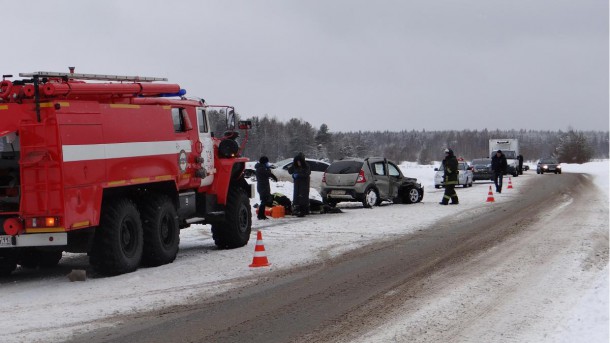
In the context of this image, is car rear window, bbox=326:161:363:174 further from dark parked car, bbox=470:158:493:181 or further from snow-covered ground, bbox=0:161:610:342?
dark parked car, bbox=470:158:493:181

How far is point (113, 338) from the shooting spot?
23.4 feet

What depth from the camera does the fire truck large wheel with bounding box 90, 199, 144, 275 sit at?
1073 cm

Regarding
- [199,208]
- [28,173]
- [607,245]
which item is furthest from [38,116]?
[607,245]

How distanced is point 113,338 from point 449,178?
18.8 metres

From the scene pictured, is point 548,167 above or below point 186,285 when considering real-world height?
below

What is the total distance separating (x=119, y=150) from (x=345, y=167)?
13.7 meters

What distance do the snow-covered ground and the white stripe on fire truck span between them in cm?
180

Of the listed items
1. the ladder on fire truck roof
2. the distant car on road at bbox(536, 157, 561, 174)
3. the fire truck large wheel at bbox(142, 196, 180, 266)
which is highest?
the ladder on fire truck roof

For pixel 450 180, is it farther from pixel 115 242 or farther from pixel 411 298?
pixel 411 298

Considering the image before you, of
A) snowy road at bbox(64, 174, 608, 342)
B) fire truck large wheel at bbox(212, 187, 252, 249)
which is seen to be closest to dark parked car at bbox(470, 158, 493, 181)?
snowy road at bbox(64, 174, 608, 342)

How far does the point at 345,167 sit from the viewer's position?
24000mm

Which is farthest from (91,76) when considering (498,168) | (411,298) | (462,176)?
(462,176)

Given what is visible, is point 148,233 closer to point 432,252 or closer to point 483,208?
point 432,252

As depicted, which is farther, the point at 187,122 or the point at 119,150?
the point at 187,122
